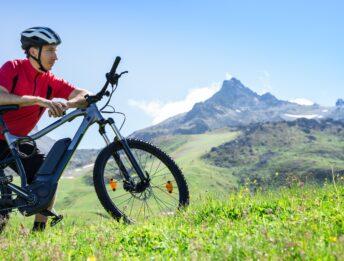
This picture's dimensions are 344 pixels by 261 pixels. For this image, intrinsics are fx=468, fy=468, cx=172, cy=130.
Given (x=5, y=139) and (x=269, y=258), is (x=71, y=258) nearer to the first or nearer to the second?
(x=269, y=258)

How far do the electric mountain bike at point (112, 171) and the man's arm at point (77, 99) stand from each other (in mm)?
113

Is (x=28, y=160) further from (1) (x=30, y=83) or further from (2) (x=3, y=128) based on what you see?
(1) (x=30, y=83)

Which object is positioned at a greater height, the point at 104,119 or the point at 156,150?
the point at 104,119

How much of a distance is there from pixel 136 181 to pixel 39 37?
9.39ft

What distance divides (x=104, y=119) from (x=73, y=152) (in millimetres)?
741

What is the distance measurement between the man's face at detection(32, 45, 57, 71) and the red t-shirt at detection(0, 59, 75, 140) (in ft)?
0.69

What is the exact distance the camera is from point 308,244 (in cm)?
436

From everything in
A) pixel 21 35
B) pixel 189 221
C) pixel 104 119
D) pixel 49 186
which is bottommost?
pixel 189 221

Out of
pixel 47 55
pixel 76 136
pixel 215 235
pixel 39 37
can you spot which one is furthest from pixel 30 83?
pixel 215 235

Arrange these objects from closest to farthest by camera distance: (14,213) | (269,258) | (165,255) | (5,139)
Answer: (269,258), (165,255), (14,213), (5,139)

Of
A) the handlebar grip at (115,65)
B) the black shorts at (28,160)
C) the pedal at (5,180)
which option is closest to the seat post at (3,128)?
the black shorts at (28,160)

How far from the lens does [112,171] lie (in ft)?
26.1

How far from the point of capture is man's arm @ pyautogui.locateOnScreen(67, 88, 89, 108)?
25.4ft

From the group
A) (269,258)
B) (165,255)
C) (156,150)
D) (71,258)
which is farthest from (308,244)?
(156,150)
